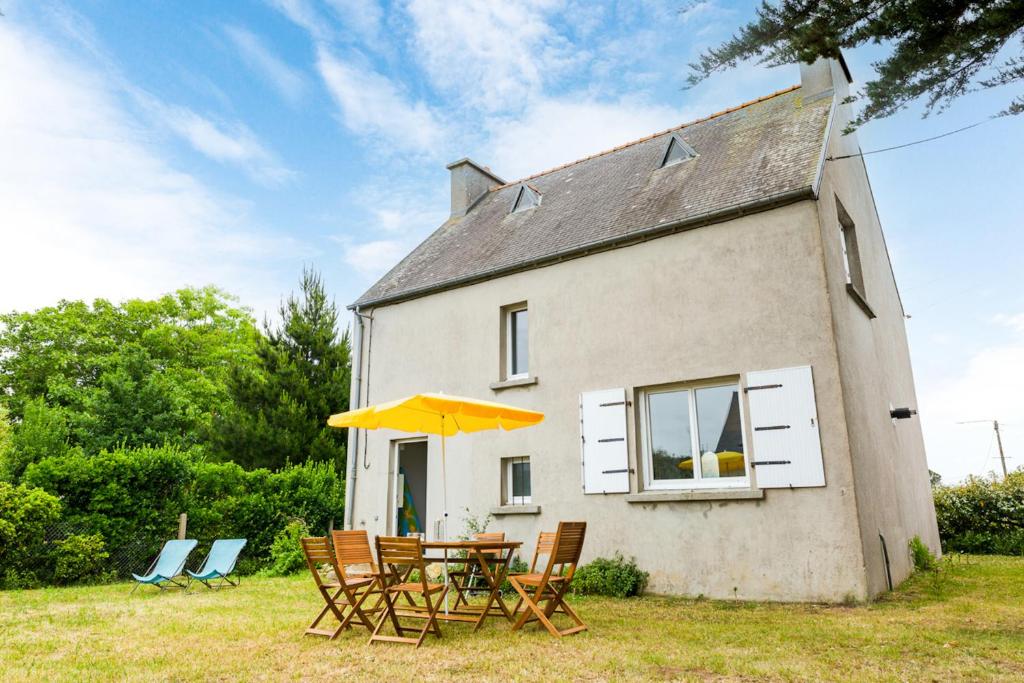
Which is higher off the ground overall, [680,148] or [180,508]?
[680,148]

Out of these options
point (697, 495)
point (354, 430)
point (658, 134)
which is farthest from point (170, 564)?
point (658, 134)

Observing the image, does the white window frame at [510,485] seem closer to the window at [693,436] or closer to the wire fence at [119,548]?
the window at [693,436]

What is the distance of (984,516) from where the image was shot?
535 inches

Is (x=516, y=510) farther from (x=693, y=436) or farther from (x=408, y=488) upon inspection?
(x=408, y=488)

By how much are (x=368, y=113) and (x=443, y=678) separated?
1044cm

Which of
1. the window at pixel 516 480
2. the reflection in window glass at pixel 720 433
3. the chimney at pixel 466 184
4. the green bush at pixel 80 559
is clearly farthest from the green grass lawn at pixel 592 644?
the chimney at pixel 466 184

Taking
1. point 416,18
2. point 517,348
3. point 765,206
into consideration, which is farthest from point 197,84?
point 765,206

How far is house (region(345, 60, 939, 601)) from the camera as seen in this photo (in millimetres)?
7871

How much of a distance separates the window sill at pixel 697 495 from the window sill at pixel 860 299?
321 centimetres

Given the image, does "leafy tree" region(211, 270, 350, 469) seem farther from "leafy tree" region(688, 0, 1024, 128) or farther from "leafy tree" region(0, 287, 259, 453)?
"leafy tree" region(688, 0, 1024, 128)

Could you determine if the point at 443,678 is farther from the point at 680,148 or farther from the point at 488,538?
the point at 680,148

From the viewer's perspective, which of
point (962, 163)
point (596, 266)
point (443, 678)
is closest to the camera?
point (443, 678)

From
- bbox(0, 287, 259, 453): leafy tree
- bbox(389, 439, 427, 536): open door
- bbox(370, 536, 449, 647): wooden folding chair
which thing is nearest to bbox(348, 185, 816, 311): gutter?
bbox(389, 439, 427, 536): open door

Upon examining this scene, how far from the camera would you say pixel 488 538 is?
26.5 ft
